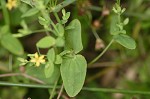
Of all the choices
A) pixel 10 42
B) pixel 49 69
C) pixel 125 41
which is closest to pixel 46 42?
pixel 49 69

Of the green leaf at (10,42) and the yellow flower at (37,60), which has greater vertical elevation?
the yellow flower at (37,60)

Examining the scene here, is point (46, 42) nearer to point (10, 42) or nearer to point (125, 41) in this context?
point (125, 41)

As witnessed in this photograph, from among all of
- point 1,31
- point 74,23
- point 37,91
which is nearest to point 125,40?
point 74,23

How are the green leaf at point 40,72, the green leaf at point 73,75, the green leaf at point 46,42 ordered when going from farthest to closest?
the green leaf at point 40,72 < the green leaf at point 73,75 < the green leaf at point 46,42

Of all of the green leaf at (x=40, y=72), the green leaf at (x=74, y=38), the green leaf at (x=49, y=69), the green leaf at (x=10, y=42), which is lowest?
the green leaf at (x=40, y=72)

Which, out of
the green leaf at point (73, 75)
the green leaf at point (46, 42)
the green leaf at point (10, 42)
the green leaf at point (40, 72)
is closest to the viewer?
the green leaf at point (46, 42)

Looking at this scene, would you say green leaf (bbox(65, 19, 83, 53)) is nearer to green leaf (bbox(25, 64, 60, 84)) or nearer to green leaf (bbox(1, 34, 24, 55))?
green leaf (bbox(25, 64, 60, 84))

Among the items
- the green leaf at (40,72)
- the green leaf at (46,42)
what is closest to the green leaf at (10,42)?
the green leaf at (40,72)

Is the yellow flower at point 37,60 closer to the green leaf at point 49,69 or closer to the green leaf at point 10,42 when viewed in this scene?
the green leaf at point 49,69

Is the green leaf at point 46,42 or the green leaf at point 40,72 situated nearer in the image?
the green leaf at point 46,42
